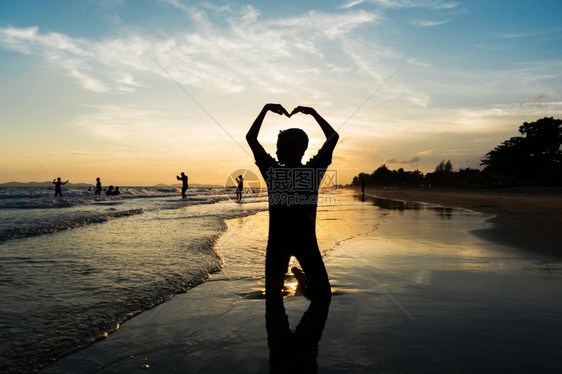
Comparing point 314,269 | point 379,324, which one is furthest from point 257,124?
point 379,324

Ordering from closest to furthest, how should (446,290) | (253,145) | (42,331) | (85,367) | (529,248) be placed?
(85,367) < (42,331) < (253,145) < (446,290) < (529,248)

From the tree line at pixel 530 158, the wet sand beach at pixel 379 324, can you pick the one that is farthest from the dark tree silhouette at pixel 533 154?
the wet sand beach at pixel 379 324

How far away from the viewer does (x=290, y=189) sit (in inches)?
138

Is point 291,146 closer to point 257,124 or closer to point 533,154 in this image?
point 257,124

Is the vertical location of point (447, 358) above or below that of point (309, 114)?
below

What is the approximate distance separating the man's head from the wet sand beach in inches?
64.0

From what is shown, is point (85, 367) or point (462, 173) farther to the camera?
point (462, 173)

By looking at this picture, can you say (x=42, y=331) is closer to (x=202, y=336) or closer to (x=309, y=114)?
(x=202, y=336)

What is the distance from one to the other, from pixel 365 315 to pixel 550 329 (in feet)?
5.44

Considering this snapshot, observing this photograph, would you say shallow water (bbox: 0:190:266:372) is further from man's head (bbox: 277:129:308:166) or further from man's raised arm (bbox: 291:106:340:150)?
man's raised arm (bbox: 291:106:340:150)

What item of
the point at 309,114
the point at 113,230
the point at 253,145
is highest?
the point at 309,114

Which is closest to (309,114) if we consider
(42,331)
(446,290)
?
(446,290)

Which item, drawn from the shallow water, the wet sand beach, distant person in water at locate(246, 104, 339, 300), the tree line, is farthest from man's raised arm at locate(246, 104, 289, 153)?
the tree line

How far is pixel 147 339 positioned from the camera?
10.2 ft
